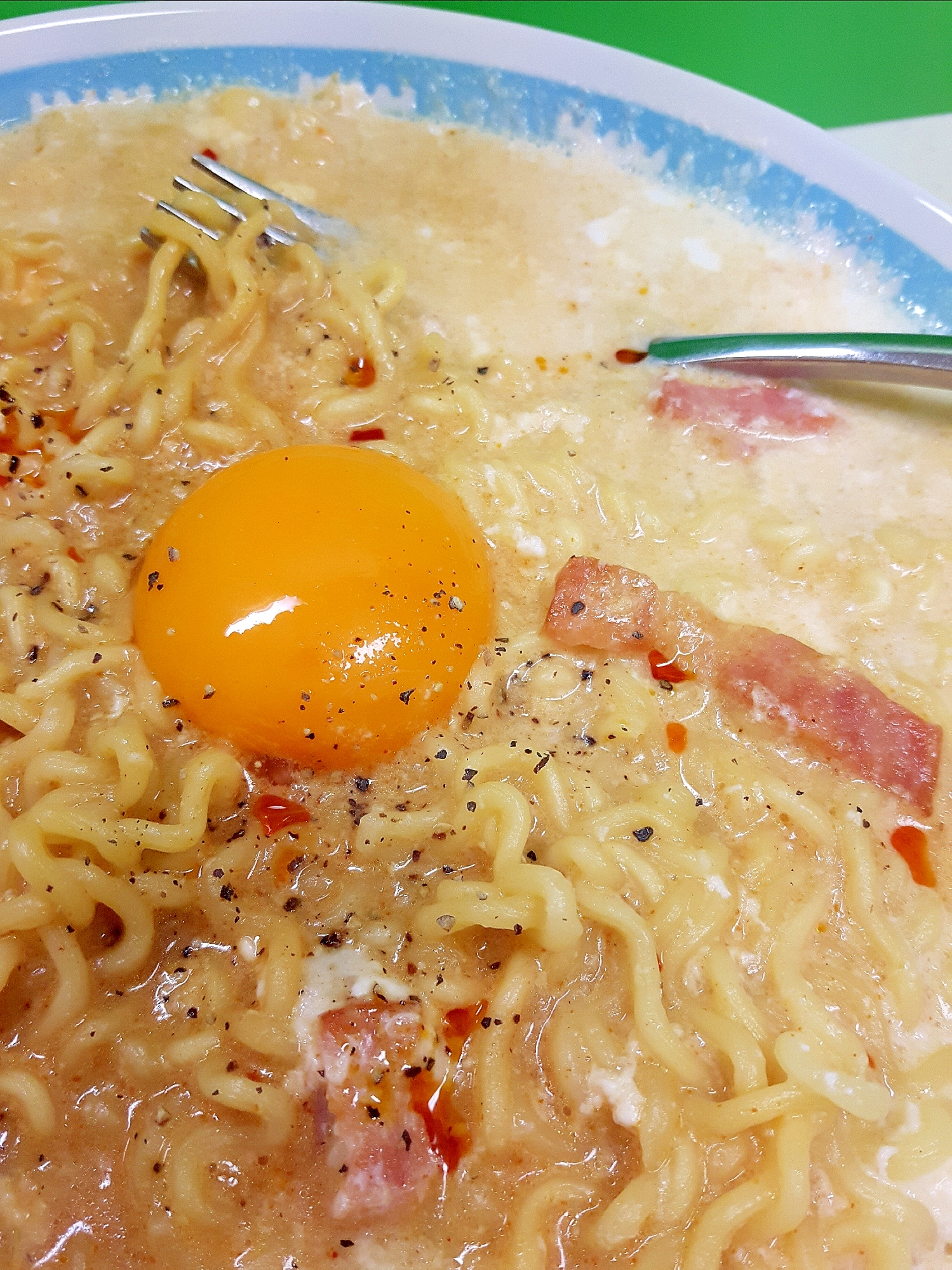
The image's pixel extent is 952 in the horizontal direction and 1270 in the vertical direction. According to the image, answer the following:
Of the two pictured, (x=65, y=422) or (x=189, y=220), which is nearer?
Answer: (x=65, y=422)

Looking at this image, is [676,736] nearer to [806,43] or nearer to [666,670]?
[666,670]

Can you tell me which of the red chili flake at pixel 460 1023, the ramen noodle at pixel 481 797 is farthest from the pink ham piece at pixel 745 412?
the red chili flake at pixel 460 1023

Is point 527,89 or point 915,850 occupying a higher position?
point 527,89

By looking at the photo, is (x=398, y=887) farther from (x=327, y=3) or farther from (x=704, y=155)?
(x=327, y=3)

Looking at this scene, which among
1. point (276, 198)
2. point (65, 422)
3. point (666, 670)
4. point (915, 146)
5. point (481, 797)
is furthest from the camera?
point (915, 146)

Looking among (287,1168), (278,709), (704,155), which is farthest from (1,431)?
(704,155)

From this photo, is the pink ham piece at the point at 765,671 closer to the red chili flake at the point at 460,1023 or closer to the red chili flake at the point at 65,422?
the red chili flake at the point at 460,1023

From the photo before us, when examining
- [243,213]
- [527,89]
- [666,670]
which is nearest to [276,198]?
[243,213]
